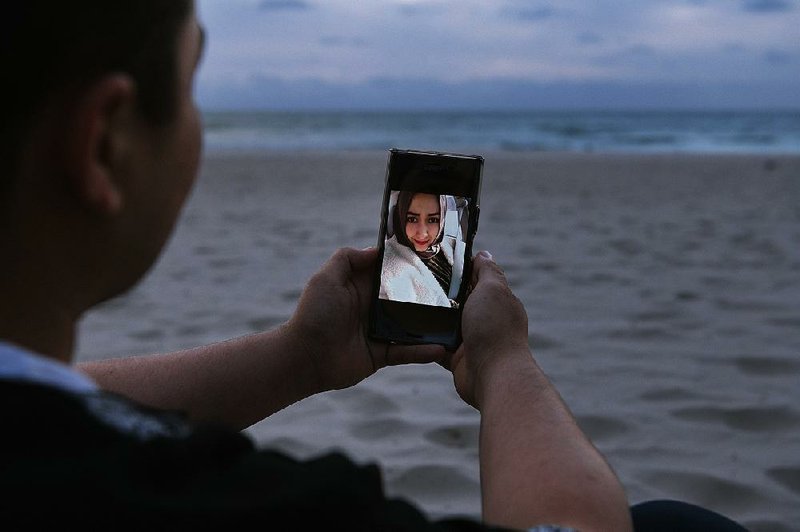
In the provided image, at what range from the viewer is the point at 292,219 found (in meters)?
7.88

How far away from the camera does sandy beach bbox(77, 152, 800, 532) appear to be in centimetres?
266

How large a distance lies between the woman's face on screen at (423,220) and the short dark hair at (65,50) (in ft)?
3.40

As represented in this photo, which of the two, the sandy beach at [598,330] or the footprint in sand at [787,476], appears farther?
the sandy beach at [598,330]

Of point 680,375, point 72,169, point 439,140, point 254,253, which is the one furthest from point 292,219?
point 439,140

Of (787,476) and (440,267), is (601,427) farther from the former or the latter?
(440,267)

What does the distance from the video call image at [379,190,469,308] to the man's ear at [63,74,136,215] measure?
100cm

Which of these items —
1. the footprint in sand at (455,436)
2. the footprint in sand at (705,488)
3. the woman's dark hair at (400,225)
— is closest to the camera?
the woman's dark hair at (400,225)

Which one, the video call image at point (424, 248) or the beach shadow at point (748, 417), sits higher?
the video call image at point (424, 248)

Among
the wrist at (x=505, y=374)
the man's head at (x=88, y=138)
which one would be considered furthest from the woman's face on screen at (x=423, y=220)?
the man's head at (x=88, y=138)

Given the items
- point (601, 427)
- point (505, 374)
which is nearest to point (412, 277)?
point (505, 374)

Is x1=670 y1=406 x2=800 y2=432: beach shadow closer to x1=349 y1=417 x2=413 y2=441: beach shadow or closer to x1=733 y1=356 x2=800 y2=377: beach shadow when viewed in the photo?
x1=733 y1=356 x2=800 y2=377: beach shadow

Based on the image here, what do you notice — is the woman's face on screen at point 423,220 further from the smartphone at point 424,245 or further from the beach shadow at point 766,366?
the beach shadow at point 766,366

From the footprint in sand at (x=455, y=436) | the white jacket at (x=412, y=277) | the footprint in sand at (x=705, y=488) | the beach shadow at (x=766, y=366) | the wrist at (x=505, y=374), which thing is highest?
the white jacket at (x=412, y=277)

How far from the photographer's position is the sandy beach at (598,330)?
2.66m
